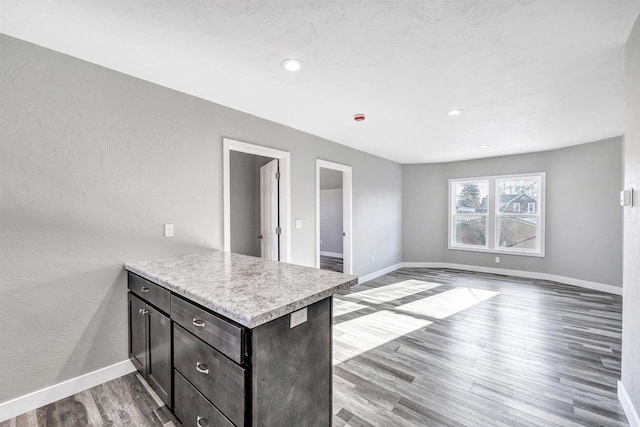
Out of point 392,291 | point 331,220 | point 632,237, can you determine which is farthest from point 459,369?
point 331,220

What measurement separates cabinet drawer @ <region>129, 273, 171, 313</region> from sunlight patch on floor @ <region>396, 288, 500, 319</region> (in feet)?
9.67

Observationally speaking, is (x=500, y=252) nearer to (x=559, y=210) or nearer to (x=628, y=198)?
(x=559, y=210)

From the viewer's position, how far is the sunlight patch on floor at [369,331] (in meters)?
2.71

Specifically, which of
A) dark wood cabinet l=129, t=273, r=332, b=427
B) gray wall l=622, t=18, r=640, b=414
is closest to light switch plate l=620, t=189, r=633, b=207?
gray wall l=622, t=18, r=640, b=414

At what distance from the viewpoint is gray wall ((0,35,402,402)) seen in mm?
1821

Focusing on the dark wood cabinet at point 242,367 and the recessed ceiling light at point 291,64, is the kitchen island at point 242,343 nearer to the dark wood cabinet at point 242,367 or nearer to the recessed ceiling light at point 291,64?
the dark wood cabinet at point 242,367

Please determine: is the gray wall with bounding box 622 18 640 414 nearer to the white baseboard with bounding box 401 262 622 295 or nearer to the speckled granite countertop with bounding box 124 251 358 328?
the speckled granite countertop with bounding box 124 251 358 328

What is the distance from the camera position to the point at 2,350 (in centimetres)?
178

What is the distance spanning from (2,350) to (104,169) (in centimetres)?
132

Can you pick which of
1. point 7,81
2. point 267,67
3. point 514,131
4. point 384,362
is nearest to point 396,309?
point 384,362

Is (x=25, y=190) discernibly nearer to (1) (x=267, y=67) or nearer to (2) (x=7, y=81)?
(2) (x=7, y=81)

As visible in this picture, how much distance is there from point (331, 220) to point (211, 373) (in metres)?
7.13

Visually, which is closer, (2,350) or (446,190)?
(2,350)

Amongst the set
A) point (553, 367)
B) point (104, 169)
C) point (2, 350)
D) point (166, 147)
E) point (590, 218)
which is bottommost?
point (553, 367)
